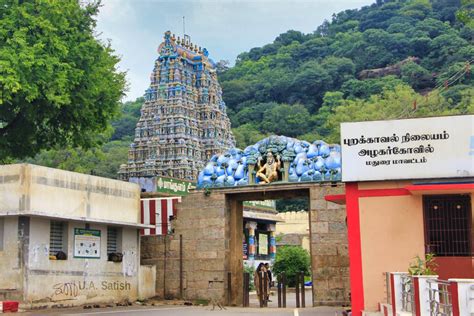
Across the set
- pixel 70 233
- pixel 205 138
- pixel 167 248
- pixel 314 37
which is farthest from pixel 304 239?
pixel 314 37

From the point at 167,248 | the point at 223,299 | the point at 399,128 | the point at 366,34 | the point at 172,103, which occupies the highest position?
the point at 366,34

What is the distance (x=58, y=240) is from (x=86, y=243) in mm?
1121

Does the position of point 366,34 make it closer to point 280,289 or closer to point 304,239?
point 304,239

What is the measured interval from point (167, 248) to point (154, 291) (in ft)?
5.16

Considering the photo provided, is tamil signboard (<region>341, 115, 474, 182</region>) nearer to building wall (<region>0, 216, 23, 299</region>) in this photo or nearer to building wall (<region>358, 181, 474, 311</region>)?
building wall (<region>358, 181, 474, 311</region>)

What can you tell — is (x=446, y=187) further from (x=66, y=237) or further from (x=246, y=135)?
(x=246, y=135)

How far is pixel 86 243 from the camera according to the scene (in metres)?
21.7

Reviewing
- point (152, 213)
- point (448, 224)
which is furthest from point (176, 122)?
point (448, 224)

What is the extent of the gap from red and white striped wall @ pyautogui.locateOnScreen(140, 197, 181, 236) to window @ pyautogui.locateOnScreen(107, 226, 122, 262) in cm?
144

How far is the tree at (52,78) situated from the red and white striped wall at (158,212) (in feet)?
15.3

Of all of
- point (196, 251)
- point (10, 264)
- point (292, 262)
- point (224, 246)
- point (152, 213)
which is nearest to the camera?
point (10, 264)

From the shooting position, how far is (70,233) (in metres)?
21.0

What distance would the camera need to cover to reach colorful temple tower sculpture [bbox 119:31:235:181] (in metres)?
64.3

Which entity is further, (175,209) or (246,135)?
Result: (246,135)
